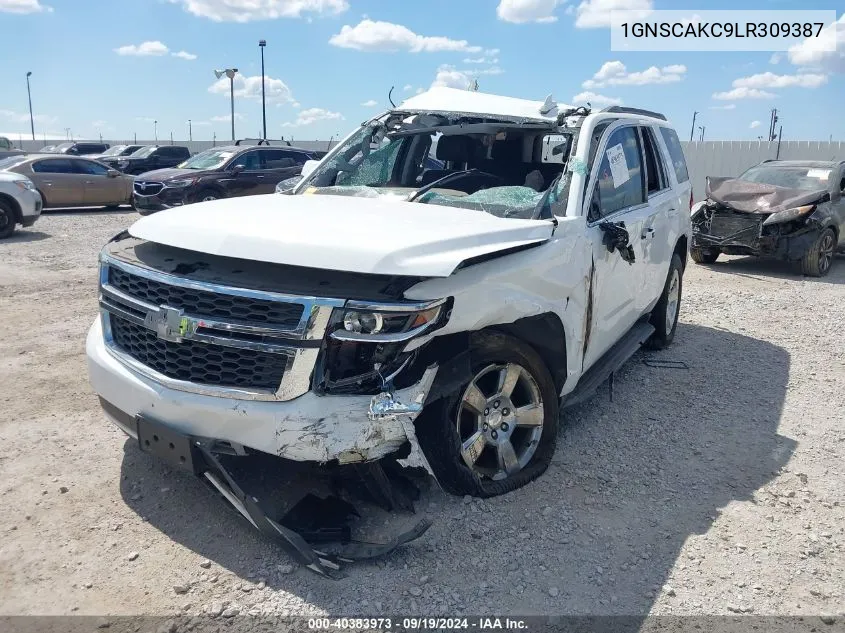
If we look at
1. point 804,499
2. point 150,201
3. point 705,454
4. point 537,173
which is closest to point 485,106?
point 537,173

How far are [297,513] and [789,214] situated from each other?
956 cm

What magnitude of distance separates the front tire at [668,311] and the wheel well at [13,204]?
11.1 m

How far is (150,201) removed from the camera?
574 inches

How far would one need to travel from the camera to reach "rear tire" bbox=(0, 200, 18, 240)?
12.2m

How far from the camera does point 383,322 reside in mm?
2805

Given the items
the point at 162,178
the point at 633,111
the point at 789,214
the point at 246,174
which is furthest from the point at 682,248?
the point at 162,178

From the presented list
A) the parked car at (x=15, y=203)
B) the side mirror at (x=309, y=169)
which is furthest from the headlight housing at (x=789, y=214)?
the parked car at (x=15, y=203)

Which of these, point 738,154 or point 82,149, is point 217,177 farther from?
point 82,149

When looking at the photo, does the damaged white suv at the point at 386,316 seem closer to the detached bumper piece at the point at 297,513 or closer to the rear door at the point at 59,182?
the detached bumper piece at the point at 297,513

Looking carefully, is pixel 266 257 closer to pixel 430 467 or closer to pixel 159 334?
pixel 159 334

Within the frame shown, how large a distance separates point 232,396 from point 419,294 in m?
0.87

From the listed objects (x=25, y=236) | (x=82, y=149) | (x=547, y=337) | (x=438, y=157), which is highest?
(x=438, y=157)

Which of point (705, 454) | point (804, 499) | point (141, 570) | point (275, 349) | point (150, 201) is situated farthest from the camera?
point (150, 201)

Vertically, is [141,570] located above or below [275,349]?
below
